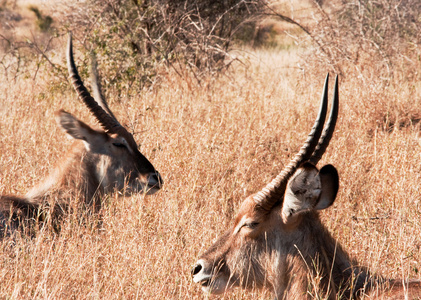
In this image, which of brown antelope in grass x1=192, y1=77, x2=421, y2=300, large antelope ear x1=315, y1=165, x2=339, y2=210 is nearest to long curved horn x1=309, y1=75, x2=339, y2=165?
brown antelope in grass x1=192, y1=77, x2=421, y2=300

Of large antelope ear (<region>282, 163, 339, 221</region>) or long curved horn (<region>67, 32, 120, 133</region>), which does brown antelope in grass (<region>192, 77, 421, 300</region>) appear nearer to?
large antelope ear (<region>282, 163, 339, 221</region>)

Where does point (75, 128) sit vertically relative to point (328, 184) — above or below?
below

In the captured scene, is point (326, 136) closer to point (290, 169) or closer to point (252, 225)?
point (290, 169)

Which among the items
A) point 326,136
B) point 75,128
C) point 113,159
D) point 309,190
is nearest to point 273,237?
point 309,190

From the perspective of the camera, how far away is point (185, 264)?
4.02m

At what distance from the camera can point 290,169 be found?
2.96m

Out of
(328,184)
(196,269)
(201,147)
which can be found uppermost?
(328,184)

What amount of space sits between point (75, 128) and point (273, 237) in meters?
2.41

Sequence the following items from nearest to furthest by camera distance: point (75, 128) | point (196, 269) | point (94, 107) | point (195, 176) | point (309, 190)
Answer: point (309, 190), point (196, 269), point (75, 128), point (94, 107), point (195, 176)

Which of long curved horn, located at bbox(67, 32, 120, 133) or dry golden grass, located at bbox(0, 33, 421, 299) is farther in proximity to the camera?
long curved horn, located at bbox(67, 32, 120, 133)

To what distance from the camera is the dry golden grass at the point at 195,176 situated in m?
3.75

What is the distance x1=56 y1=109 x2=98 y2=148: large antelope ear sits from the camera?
4727mm

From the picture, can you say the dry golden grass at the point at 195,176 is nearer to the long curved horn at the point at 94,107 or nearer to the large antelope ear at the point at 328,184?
the large antelope ear at the point at 328,184

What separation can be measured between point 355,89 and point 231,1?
4.83 m
